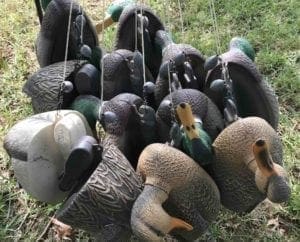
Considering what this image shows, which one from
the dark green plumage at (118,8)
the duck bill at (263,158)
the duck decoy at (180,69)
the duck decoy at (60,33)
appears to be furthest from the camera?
the dark green plumage at (118,8)

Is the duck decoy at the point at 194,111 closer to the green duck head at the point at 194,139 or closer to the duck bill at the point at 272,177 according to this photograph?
the green duck head at the point at 194,139

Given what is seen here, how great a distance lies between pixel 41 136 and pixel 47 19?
34cm

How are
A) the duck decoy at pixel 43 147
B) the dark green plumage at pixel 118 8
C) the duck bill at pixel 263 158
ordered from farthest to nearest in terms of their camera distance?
1. the dark green plumage at pixel 118 8
2. the duck decoy at pixel 43 147
3. the duck bill at pixel 263 158

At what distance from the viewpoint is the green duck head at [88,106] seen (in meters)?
1.00

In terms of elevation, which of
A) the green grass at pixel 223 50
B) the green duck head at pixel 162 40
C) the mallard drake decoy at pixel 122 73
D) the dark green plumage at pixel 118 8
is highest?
the dark green plumage at pixel 118 8

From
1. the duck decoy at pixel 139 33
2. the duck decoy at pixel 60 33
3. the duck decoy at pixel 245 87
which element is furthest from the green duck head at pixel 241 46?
the duck decoy at pixel 60 33

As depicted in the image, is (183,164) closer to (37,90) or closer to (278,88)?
(37,90)

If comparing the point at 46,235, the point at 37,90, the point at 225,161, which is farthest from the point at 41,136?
the point at 46,235

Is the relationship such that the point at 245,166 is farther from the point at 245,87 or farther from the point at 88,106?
the point at 88,106

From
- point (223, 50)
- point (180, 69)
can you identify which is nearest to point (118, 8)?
point (180, 69)

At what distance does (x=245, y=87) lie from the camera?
1004 mm

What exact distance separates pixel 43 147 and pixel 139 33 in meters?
0.36

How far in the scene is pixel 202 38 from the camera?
5.55 ft

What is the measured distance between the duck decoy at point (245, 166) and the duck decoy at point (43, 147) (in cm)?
25
